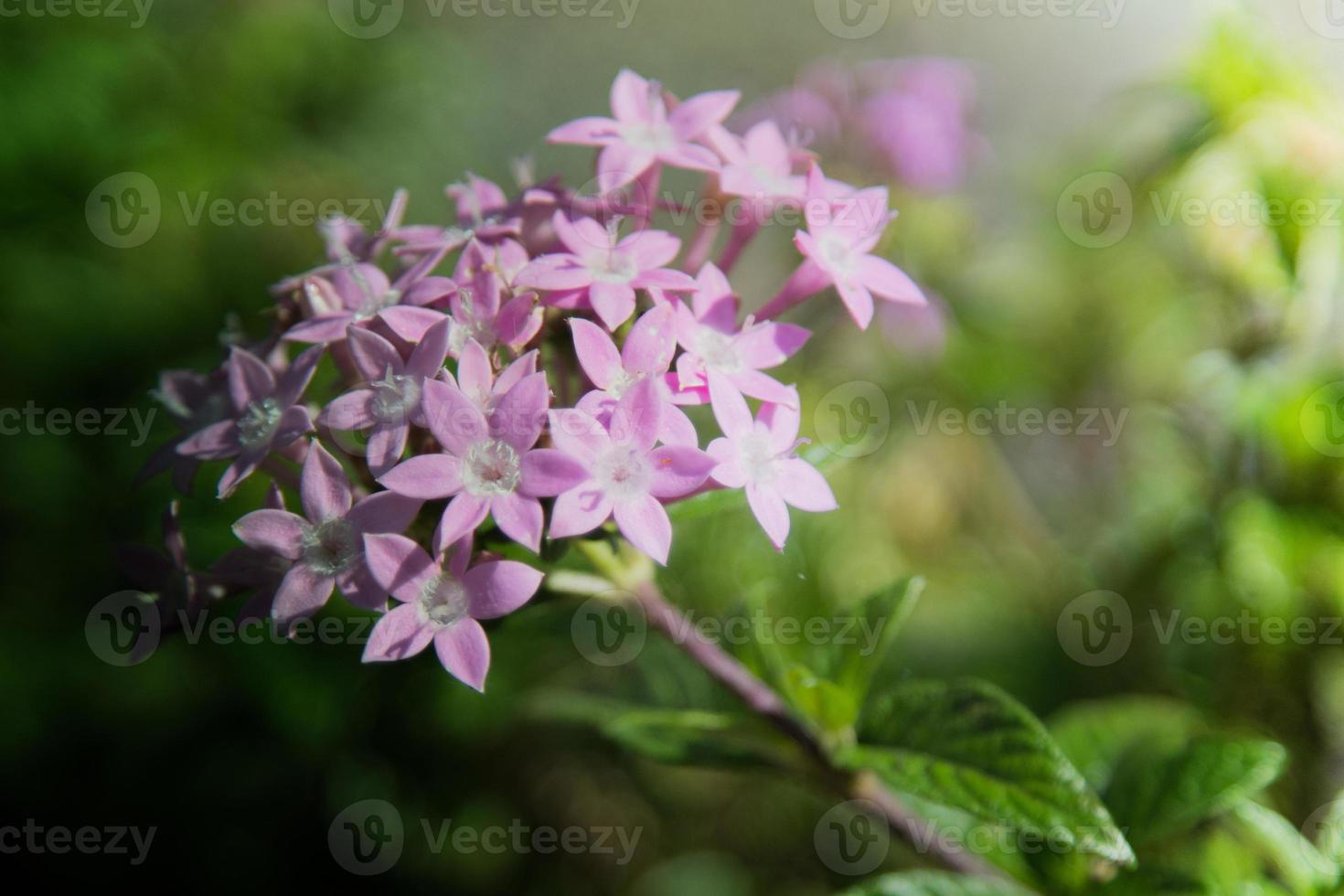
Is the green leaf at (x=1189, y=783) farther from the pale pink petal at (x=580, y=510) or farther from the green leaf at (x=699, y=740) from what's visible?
the pale pink petal at (x=580, y=510)

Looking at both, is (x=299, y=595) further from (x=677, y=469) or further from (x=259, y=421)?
(x=677, y=469)

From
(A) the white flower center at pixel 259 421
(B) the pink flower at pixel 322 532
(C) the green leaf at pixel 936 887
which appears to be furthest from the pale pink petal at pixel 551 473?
(C) the green leaf at pixel 936 887

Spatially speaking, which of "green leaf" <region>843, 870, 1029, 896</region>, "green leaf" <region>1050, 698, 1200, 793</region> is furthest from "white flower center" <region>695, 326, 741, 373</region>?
"green leaf" <region>1050, 698, 1200, 793</region>

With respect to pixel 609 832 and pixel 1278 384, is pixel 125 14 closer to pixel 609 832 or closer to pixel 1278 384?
pixel 609 832

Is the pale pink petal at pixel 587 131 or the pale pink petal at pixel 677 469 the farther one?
the pale pink petal at pixel 587 131

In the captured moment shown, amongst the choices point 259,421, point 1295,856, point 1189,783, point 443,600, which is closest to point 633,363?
point 443,600

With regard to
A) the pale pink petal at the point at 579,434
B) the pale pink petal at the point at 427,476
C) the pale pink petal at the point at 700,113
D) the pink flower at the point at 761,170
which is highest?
the pale pink petal at the point at 700,113

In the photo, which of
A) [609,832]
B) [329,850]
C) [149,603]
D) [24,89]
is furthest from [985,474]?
[24,89]
